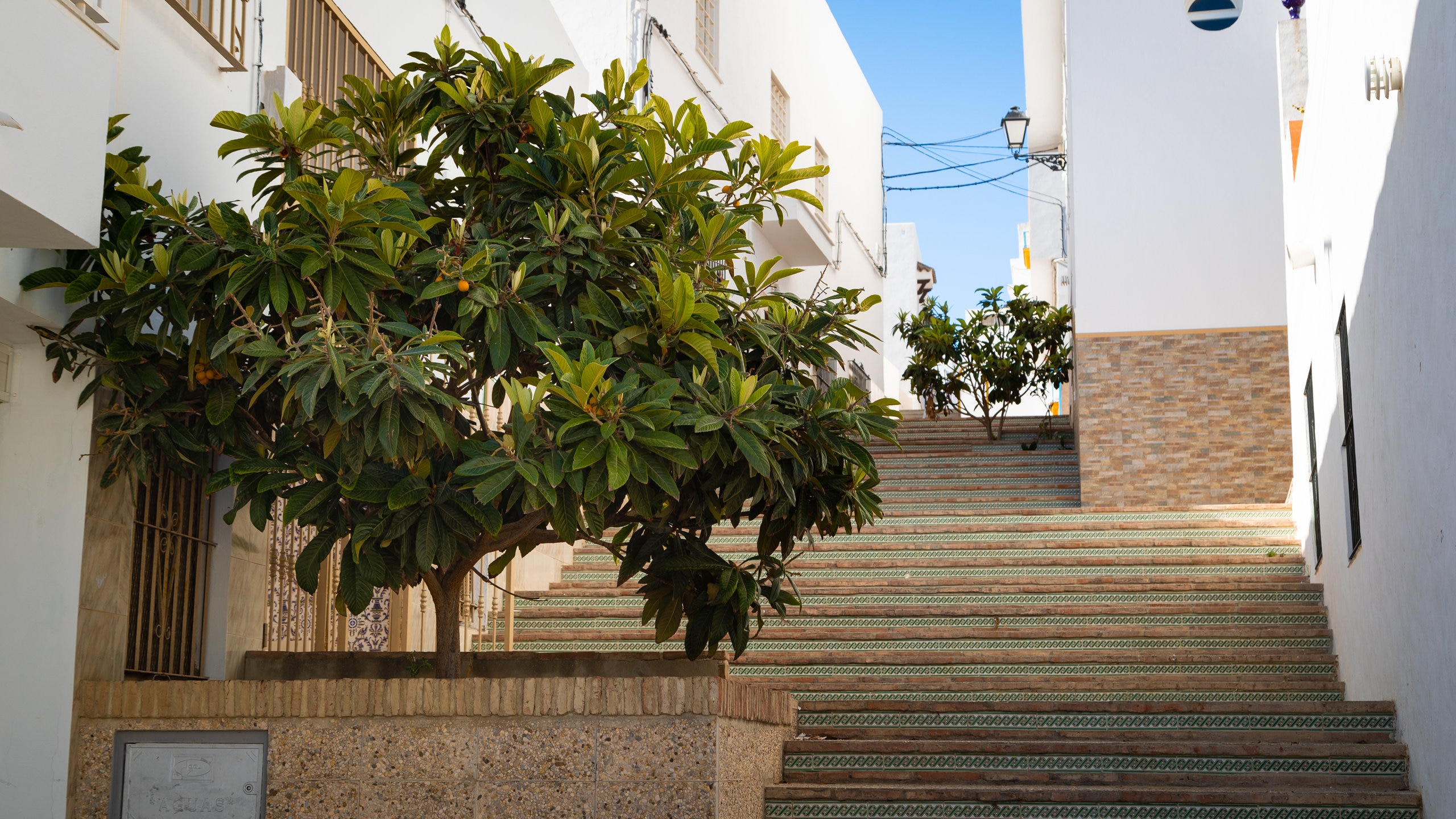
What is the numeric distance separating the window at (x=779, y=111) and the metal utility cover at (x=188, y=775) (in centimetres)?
1359

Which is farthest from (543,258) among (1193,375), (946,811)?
(1193,375)

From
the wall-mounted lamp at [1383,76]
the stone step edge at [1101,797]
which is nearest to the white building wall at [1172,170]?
the stone step edge at [1101,797]

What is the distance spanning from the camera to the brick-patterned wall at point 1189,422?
41.8ft

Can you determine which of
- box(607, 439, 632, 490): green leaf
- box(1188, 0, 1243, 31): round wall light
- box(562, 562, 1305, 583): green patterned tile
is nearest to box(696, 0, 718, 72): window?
box(1188, 0, 1243, 31): round wall light

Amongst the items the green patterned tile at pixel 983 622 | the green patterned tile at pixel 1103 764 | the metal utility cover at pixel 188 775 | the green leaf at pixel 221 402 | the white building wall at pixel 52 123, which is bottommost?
the green patterned tile at pixel 1103 764

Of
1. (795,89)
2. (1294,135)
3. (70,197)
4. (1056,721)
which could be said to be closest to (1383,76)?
(1056,721)

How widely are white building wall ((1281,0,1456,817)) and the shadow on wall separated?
1 centimetres

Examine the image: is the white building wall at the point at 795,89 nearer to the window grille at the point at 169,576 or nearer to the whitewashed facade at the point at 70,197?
the whitewashed facade at the point at 70,197

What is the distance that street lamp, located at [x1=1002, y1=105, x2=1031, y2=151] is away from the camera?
20.7 m

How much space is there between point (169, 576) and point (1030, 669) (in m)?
4.93

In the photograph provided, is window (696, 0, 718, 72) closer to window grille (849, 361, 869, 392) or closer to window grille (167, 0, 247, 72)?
window grille (849, 361, 869, 392)

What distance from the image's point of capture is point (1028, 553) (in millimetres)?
Result: 10562

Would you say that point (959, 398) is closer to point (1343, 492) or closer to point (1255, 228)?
point (1255, 228)

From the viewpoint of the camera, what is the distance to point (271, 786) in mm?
5105
